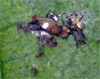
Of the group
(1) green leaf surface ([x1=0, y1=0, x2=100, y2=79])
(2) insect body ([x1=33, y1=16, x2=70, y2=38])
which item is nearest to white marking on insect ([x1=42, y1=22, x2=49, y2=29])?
(2) insect body ([x1=33, y1=16, x2=70, y2=38])

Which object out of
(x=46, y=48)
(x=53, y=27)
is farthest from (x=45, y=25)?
(x=46, y=48)

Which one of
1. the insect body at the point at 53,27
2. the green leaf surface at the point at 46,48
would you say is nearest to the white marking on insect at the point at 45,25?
the insect body at the point at 53,27

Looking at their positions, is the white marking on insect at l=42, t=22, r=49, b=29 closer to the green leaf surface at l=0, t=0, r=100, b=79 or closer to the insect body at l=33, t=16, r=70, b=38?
the insect body at l=33, t=16, r=70, b=38

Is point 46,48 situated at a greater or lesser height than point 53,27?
lesser

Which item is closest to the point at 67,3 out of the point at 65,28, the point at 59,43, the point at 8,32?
the point at 65,28

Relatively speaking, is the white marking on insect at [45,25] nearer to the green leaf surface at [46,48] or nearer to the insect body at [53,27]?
the insect body at [53,27]

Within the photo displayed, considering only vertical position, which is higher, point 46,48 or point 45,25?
point 45,25

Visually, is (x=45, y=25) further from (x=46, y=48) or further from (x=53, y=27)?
(x=46, y=48)

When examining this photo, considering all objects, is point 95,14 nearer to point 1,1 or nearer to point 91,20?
point 91,20
